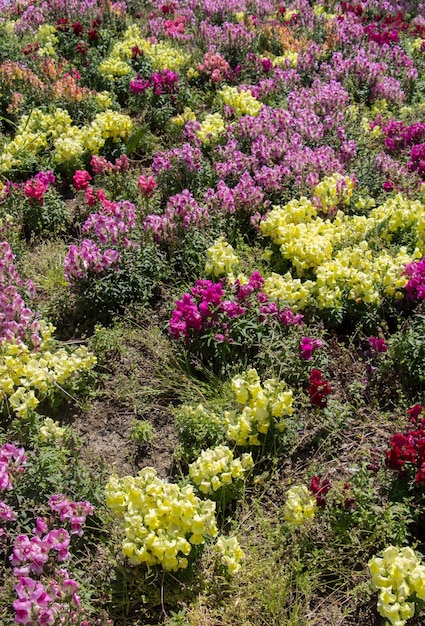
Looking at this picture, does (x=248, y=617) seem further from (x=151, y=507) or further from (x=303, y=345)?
(x=303, y=345)

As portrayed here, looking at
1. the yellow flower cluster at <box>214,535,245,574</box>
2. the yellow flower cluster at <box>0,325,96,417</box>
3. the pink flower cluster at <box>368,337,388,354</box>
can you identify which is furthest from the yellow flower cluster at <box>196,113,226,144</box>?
the yellow flower cluster at <box>214,535,245,574</box>

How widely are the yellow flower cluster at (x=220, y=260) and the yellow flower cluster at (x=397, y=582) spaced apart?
256cm

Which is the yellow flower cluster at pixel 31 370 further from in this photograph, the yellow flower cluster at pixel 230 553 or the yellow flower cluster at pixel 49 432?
the yellow flower cluster at pixel 230 553

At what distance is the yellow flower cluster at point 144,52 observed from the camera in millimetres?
8414

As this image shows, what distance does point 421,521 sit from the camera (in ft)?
12.6

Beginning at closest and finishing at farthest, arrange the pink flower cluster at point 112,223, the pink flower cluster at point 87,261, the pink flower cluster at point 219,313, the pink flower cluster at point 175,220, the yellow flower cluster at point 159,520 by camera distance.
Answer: the yellow flower cluster at point 159,520 → the pink flower cluster at point 219,313 → the pink flower cluster at point 87,261 → the pink flower cluster at point 112,223 → the pink flower cluster at point 175,220

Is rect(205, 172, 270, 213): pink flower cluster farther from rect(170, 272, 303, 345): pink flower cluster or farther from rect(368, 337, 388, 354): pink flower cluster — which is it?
rect(368, 337, 388, 354): pink flower cluster

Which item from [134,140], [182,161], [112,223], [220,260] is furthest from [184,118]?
[220,260]

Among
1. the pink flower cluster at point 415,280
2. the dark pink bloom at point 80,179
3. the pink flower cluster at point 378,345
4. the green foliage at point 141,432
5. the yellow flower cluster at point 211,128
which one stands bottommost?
the green foliage at point 141,432

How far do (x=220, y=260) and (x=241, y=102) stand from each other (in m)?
2.94

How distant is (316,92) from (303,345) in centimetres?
408

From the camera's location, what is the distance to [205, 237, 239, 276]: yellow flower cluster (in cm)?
539

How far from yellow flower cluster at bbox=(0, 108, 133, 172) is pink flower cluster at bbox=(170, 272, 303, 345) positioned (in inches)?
108

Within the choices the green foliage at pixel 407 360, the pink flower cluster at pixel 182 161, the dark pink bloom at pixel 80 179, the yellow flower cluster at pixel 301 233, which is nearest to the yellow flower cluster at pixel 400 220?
the yellow flower cluster at pixel 301 233
